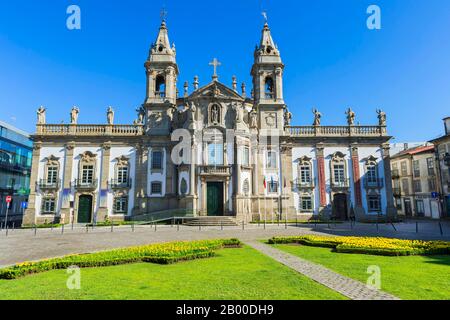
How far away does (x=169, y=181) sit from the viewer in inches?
1353

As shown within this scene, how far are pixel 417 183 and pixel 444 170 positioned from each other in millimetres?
6518

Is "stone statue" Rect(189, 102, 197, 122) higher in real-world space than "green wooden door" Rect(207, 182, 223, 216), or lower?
higher

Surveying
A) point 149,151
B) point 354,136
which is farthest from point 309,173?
point 149,151

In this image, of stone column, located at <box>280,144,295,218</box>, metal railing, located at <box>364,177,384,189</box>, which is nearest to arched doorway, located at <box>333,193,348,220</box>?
metal railing, located at <box>364,177,384,189</box>

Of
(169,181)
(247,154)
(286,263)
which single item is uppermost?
(247,154)

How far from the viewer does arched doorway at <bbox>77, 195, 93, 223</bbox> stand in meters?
33.8

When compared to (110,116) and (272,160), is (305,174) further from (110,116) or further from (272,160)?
(110,116)

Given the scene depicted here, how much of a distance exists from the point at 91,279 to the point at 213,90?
96.3 feet

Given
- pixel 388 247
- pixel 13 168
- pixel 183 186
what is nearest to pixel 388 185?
pixel 183 186

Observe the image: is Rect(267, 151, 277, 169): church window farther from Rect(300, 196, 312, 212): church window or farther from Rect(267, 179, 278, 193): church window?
Rect(300, 196, 312, 212): church window

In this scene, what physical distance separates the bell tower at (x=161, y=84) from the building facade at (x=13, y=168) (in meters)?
21.7

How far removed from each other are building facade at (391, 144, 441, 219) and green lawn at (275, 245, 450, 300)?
Answer: 36.1m
